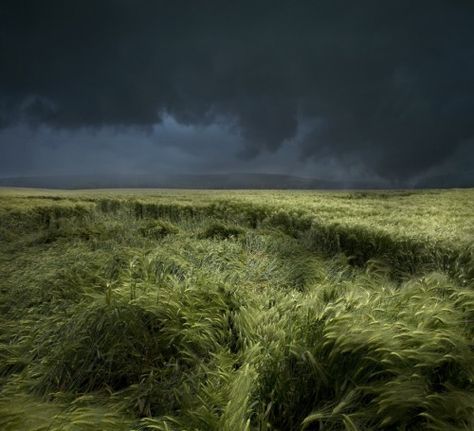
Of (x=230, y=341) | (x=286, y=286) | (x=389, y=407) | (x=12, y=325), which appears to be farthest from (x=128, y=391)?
(x=286, y=286)

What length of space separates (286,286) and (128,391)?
10.9 ft

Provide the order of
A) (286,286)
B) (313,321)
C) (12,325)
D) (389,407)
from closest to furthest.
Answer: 1. (389,407)
2. (313,321)
3. (12,325)
4. (286,286)

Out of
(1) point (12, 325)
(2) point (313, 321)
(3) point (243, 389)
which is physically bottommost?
(1) point (12, 325)

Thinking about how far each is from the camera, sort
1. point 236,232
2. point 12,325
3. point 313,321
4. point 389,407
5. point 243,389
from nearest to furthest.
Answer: point 389,407, point 243,389, point 313,321, point 12,325, point 236,232

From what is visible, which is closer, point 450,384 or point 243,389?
point 450,384

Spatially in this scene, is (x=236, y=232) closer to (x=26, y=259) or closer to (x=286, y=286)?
(x=286, y=286)

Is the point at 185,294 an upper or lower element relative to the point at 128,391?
upper

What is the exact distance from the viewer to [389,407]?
270 centimetres

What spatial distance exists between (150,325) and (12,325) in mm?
2359

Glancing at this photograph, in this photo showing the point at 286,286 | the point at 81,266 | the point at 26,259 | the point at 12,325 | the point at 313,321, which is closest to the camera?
the point at 313,321

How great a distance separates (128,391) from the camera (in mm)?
3676

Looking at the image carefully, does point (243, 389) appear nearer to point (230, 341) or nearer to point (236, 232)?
point (230, 341)

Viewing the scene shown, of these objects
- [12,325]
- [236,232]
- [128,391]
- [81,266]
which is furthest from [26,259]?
[128,391]

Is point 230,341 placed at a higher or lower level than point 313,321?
lower
